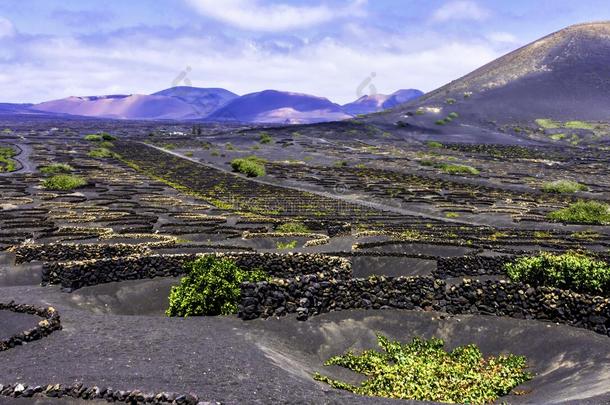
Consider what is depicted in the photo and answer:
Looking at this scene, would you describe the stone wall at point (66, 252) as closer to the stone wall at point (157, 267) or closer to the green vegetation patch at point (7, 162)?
the stone wall at point (157, 267)

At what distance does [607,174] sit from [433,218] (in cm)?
7328

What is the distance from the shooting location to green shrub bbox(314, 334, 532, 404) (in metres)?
15.5

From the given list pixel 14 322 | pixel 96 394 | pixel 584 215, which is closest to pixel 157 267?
pixel 14 322

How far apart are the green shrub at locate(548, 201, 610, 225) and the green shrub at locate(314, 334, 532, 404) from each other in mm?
45169

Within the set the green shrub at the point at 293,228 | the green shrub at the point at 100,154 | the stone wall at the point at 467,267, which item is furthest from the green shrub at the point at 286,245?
the green shrub at the point at 100,154

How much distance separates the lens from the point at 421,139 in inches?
7293

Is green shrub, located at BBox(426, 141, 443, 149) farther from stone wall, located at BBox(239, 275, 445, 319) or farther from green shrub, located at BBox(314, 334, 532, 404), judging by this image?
green shrub, located at BBox(314, 334, 532, 404)

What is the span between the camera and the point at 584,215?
58719 millimetres

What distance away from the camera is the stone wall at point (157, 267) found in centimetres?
2508

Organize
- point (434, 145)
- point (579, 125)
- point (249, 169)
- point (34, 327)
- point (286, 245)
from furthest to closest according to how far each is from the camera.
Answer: point (579, 125), point (434, 145), point (249, 169), point (286, 245), point (34, 327)

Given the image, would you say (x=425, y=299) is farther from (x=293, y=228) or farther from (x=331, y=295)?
(x=293, y=228)

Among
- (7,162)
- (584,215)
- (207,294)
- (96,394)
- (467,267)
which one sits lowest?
(584,215)

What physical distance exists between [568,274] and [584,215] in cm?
4048

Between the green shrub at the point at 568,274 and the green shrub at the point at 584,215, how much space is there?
120 ft
